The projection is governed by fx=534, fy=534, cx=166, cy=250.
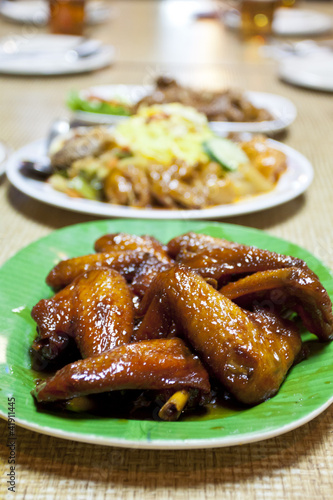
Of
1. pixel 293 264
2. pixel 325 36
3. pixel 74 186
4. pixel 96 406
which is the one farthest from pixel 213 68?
pixel 96 406

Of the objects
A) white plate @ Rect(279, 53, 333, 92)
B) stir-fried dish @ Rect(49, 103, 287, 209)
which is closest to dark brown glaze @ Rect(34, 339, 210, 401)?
stir-fried dish @ Rect(49, 103, 287, 209)

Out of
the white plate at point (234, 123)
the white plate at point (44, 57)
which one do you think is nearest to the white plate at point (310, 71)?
the white plate at point (234, 123)

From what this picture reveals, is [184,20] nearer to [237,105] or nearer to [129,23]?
[129,23]

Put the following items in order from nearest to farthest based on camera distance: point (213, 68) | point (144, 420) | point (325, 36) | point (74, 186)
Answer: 1. point (144, 420)
2. point (74, 186)
3. point (213, 68)
4. point (325, 36)

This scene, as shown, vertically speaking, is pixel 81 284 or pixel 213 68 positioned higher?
pixel 81 284

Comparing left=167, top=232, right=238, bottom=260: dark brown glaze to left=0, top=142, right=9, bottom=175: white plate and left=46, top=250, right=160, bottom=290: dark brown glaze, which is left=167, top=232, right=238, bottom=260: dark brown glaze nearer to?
left=46, top=250, right=160, bottom=290: dark brown glaze

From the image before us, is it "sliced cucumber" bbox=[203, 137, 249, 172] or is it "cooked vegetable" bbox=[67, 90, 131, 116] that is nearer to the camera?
"sliced cucumber" bbox=[203, 137, 249, 172]
